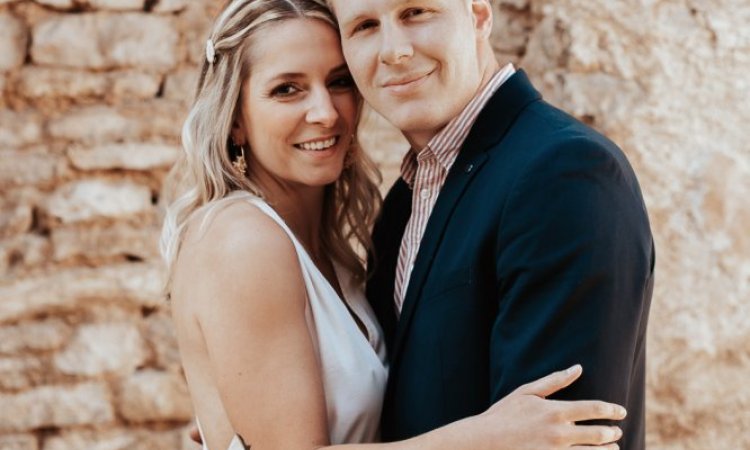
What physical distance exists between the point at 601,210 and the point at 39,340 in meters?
2.33

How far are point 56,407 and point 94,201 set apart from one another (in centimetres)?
74

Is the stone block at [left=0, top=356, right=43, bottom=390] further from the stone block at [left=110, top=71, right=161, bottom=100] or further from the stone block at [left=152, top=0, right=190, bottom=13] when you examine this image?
the stone block at [left=152, top=0, right=190, bottom=13]

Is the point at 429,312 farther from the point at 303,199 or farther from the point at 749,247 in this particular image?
the point at 749,247

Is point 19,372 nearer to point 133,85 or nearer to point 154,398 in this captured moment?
point 154,398

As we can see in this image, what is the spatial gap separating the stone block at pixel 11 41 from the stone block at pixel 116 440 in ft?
4.38

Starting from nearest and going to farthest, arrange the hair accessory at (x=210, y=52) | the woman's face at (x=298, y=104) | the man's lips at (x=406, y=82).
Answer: the man's lips at (x=406, y=82) < the woman's face at (x=298, y=104) < the hair accessory at (x=210, y=52)

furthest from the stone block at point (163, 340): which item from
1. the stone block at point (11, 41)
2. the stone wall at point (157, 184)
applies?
the stone block at point (11, 41)

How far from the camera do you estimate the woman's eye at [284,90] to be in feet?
8.20

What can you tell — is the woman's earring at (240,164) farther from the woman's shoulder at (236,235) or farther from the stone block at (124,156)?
the stone block at (124,156)

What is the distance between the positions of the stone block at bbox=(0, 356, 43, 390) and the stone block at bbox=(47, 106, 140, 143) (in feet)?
2.63

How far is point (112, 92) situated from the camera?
11.9 feet

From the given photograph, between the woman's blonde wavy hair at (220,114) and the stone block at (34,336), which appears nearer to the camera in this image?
the woman's blonde wavy hair at (220,114)

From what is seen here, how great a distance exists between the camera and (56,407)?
139 inches

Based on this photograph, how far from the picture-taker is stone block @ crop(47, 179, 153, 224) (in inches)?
140
